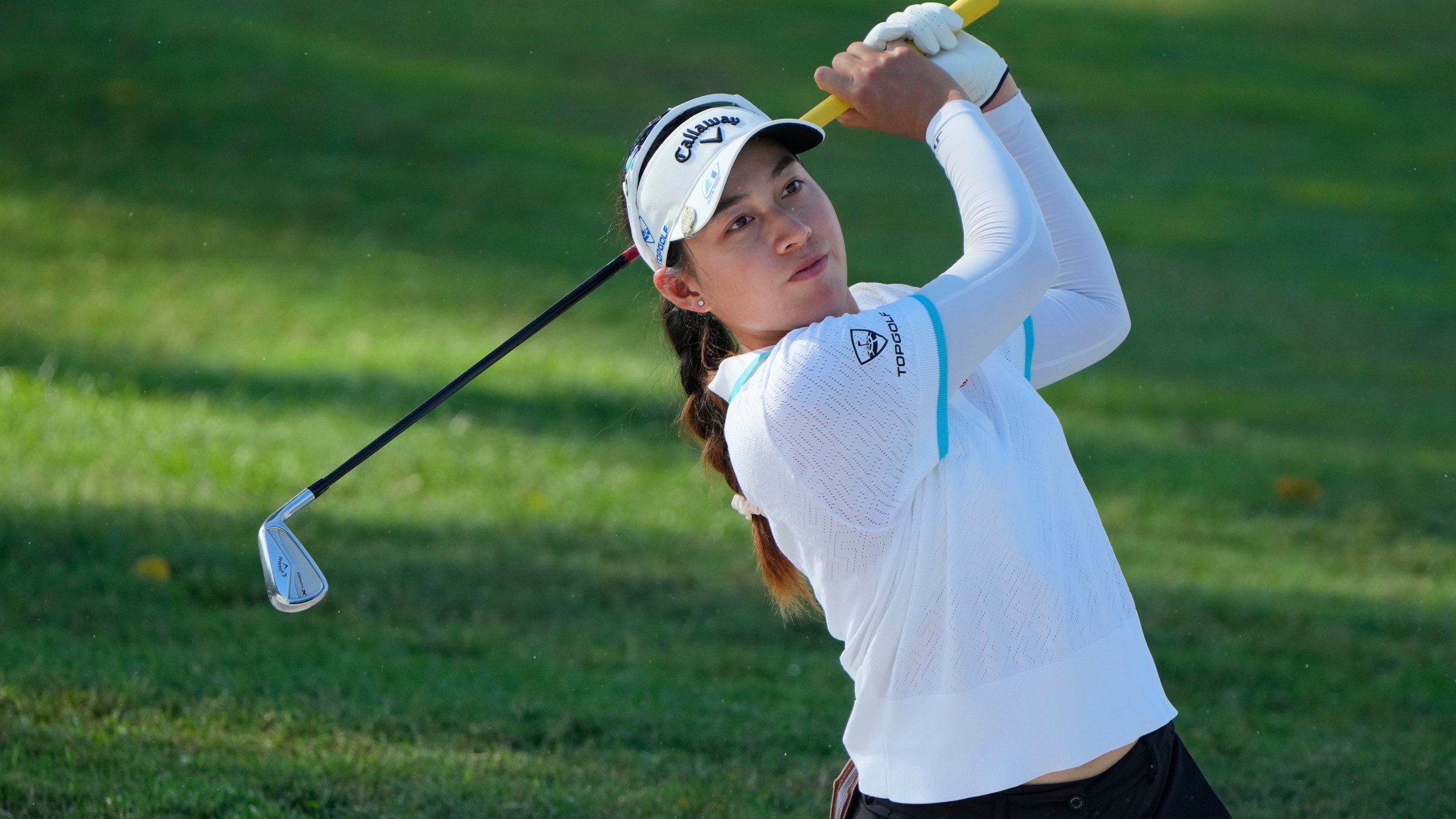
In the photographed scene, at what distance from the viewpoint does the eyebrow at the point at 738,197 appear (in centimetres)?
260

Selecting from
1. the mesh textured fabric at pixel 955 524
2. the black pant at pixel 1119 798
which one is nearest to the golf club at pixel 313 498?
the mesh textured fabric at pixel 955 524

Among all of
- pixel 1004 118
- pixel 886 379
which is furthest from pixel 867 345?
pixel 1004 118

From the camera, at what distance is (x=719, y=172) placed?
2545 mm

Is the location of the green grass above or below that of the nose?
below

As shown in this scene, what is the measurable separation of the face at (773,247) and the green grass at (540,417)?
876mm

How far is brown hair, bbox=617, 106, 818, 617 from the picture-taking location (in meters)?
2.98

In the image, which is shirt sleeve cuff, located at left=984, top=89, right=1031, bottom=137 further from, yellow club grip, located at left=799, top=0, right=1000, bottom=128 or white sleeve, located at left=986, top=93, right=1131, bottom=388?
yellow club grip, located at left=799, top=0, right=1000, bottom=128

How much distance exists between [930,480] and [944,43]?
0.88 metres

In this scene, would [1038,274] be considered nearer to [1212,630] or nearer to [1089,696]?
[1089,696]

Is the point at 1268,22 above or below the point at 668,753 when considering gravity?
below

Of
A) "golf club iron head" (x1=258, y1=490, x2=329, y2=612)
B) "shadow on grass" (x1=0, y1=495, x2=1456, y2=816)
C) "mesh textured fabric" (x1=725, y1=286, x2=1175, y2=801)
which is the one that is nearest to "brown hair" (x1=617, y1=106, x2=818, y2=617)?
"mesh textured fabric" (x1=725, y1=286, x2=1175, y2=801)

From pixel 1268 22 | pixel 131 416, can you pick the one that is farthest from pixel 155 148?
pixel 1268 22

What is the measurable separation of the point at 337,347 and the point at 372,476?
2.13 metres

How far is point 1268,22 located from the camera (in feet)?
63.4
